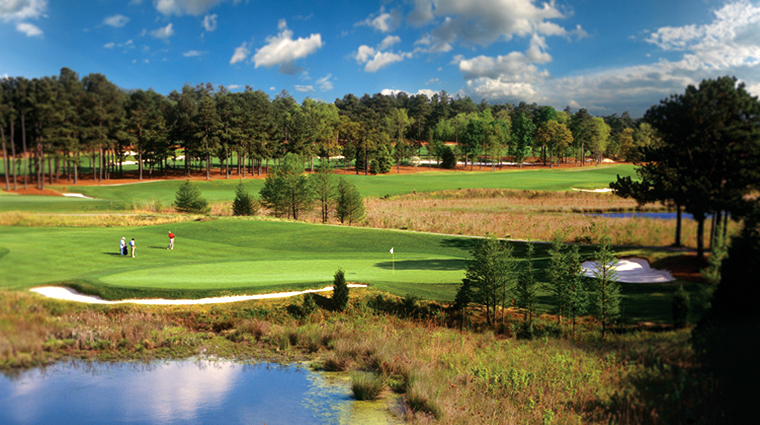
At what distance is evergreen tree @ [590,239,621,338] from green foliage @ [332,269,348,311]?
24.6 feet

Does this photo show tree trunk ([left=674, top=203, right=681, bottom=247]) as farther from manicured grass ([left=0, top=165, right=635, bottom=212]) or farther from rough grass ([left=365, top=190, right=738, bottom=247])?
manicured grass ([left=0, top=165, right=635, bottom=212])

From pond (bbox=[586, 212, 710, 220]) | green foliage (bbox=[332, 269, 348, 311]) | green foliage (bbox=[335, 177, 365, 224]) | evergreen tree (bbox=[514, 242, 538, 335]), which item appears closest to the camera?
pond (bbox=[586, 212, 710, 220])

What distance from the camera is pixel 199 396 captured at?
926 cm

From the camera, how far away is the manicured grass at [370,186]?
18.3 feet

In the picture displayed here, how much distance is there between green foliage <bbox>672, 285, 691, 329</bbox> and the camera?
5920mm

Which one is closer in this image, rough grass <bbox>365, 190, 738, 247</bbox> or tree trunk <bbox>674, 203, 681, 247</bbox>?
tree trunk <bbox>674, 203, 681, 247</bbox>

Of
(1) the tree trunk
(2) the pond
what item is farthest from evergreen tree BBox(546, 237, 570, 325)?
(1) the tree trunk

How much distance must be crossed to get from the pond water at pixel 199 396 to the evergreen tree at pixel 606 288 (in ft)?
14.8

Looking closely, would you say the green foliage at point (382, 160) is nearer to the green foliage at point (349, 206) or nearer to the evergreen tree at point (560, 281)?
the green foliage at point (349, 206)

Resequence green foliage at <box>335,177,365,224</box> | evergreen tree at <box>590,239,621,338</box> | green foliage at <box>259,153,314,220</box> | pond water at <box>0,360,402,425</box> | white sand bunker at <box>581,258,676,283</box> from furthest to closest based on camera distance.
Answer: green foliage at <box>259,153,314,220</box> → green foliage at <box>335,177,365,224</box> → evergreen tree at <box>590,239,621,338</box> → pond water at <box>0,360,402,425</box> → white sand bunker at <box>581,258,676,283</box>

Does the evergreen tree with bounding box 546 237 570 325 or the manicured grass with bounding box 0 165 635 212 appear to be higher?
the manicured grass with bounding box 0 165 635 212

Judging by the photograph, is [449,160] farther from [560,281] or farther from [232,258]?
[560,281]

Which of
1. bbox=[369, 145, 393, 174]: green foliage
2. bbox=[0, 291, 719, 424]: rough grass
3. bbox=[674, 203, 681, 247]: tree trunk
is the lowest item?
bbox=[0, 291, 719, 424]: rough grass

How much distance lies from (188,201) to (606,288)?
3767cm
